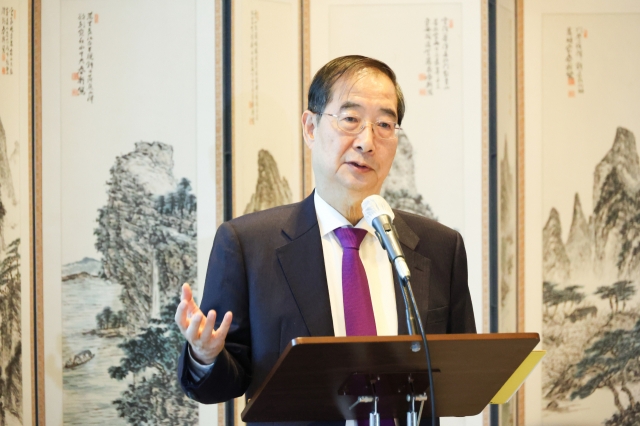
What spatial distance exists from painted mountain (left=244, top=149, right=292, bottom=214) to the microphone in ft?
7.16

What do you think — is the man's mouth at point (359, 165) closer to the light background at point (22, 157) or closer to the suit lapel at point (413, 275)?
the suit lapel at point (413, 275)

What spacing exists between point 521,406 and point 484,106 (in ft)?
5.13

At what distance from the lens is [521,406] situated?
381 centimetres

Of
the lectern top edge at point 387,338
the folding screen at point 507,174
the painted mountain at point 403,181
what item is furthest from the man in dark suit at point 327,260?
the folding screen at point 507,174

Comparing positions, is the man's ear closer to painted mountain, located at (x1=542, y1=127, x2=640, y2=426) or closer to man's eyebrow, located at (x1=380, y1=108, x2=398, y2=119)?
man's eyebrow, located at (x1=380, y1=108, x2=398, y2=119)

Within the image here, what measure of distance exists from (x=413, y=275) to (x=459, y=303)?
0.17 meters

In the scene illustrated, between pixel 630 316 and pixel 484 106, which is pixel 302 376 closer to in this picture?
pixel 484 106

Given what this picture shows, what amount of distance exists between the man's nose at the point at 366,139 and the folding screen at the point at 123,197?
5.86 ft

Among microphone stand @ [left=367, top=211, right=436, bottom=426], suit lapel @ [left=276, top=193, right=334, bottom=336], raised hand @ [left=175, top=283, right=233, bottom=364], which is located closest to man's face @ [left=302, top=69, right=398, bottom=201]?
suit lapel @ [left=276, top=193, right=334, bottom=336]

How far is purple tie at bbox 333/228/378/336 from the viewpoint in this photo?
1733 mm

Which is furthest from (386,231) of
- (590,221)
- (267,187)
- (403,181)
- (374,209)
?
(590,221)

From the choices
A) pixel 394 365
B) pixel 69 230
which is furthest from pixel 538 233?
pixel 394 365

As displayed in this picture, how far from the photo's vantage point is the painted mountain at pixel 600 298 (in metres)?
3.81

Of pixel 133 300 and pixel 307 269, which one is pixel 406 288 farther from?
pixel 133 300
